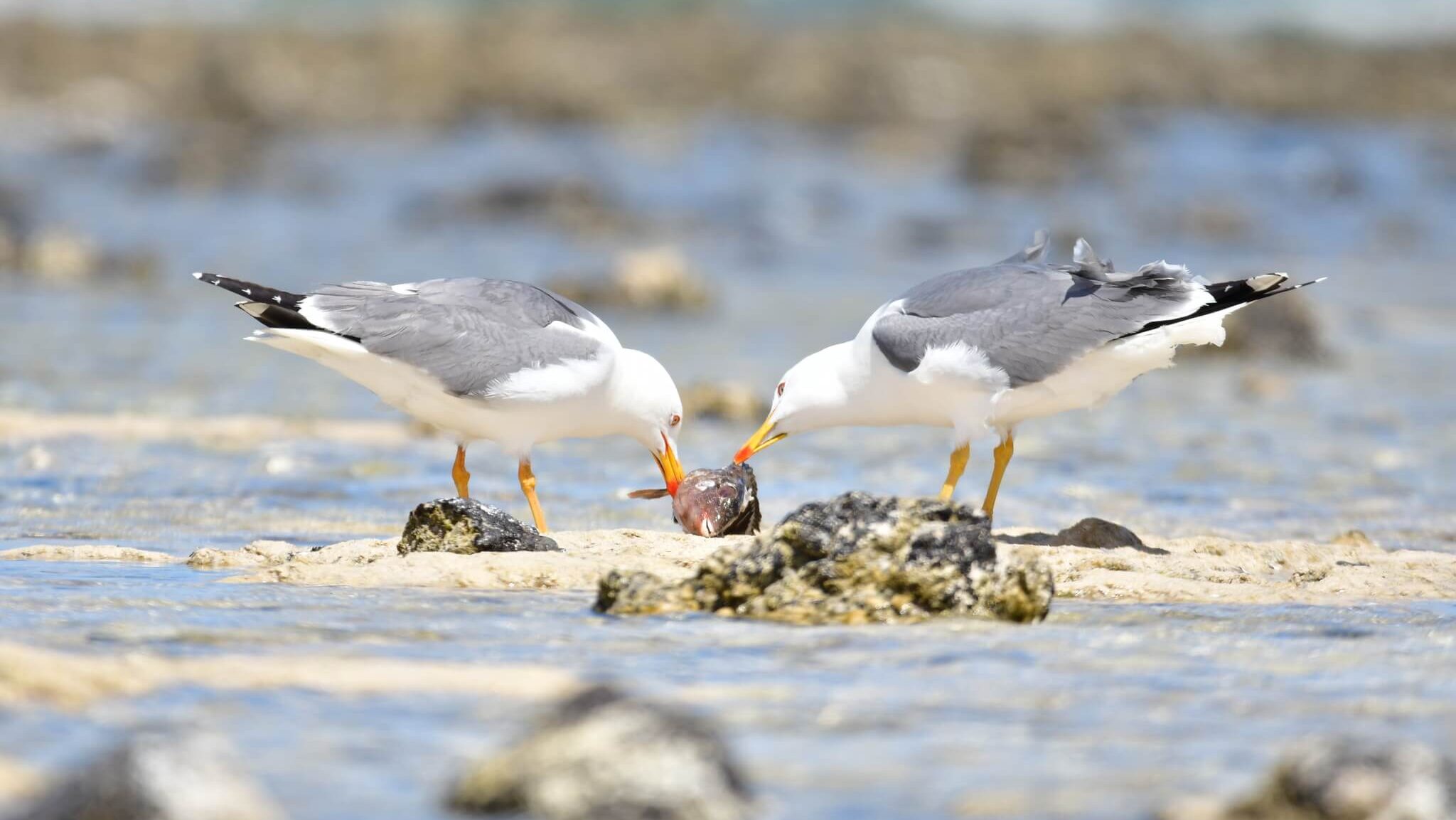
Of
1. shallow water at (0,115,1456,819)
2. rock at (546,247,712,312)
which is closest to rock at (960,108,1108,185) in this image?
shallow water at (0,115,1456,819)

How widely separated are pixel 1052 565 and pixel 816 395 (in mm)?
1421

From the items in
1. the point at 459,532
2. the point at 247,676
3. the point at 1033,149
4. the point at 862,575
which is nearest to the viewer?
the point at 247,676

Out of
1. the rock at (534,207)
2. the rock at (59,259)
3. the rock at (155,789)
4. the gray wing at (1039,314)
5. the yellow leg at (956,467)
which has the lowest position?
the rock at (155,789)

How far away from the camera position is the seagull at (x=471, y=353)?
6508 millimetres

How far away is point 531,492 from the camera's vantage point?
22.3 feet

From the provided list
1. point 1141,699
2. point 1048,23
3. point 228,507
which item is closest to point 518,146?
point 1048,23

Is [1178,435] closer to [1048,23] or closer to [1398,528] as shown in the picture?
[1398,528]

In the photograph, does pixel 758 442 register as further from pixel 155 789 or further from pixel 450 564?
pixel 155 789

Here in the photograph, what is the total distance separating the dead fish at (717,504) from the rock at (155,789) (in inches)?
132

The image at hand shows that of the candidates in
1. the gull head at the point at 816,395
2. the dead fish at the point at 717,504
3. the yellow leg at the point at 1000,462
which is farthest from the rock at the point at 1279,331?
the dead fish at the point at 717,504

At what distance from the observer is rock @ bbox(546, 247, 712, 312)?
15.3 meters

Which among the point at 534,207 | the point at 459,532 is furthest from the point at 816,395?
the point at 534,207

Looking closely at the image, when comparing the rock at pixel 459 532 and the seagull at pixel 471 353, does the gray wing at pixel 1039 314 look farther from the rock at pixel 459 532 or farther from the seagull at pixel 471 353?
the rock at pixel 459 532

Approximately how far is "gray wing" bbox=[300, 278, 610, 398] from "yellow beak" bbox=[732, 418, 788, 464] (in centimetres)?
68
